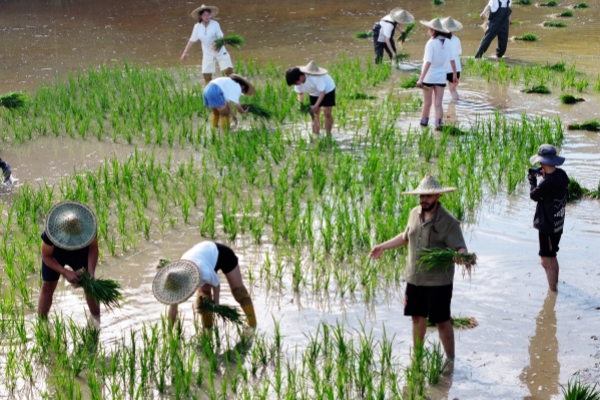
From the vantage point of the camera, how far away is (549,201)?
17.6 feet

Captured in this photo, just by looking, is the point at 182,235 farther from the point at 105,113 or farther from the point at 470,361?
the point at 105,113

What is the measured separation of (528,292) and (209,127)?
511 centimetres

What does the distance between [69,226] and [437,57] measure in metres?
5.39

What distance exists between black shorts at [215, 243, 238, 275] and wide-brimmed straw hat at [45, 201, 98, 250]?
72 centimetres

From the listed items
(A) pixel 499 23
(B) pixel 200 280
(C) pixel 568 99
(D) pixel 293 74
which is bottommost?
(B) pixel 200 280

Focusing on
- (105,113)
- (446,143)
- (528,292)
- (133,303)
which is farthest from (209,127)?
(528,292)

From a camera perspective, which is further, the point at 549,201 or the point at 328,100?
the point at 328,100

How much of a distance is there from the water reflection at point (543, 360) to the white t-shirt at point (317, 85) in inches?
164

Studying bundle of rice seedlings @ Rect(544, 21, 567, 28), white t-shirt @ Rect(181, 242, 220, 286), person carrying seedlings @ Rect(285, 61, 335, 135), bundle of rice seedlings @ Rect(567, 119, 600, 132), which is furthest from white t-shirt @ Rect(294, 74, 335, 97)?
bundle of rice seedlings @ Rect(544, 21, 567, 28)

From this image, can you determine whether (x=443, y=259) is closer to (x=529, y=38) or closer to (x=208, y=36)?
(x=208, y=36)

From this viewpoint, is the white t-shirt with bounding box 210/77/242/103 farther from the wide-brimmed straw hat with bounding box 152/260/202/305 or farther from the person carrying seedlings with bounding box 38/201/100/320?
the wide-brimmed straw hat with bounding box 152/260/202/305

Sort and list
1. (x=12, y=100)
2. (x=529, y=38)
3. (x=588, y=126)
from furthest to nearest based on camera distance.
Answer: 1. (x=529, y=38)
2. (x=588, y=126)
3. (x=12, y=100)

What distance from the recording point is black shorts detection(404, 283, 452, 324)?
454 centimetres

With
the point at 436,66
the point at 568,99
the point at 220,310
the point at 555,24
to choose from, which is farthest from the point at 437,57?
the point at 555,24
